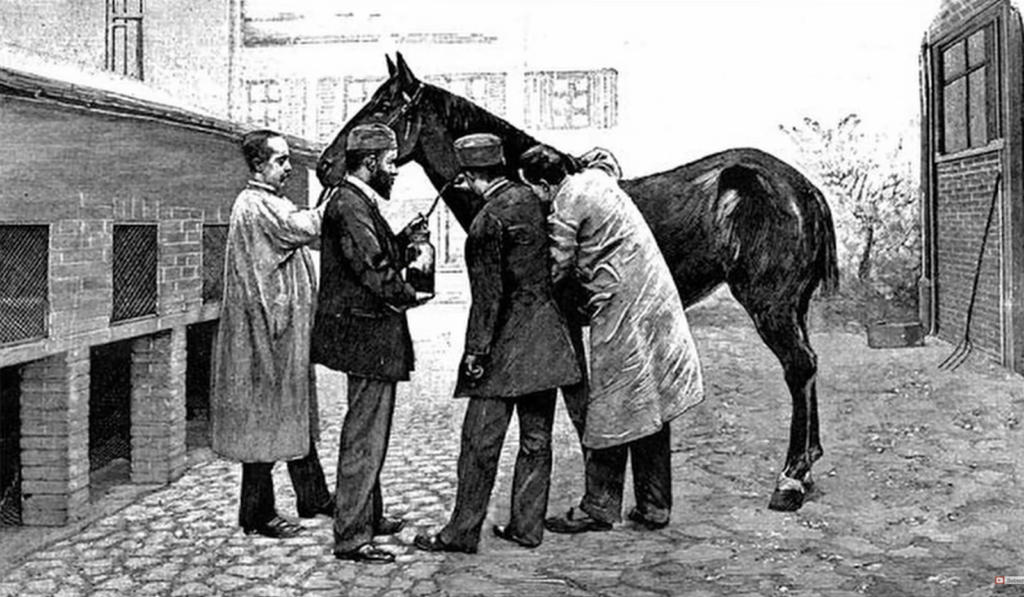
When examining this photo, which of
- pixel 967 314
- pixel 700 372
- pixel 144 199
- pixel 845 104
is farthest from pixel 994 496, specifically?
pixel 144 199

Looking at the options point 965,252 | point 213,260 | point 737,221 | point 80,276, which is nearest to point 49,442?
point 80,276

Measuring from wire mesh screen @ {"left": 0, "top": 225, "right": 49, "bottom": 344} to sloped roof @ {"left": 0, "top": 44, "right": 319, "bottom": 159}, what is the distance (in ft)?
1.61

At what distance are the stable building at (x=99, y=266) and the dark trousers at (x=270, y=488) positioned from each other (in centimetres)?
56

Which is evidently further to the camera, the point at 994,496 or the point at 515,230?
the point at 994,496

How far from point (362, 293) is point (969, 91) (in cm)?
273

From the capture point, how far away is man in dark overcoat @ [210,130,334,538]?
4.38 metres

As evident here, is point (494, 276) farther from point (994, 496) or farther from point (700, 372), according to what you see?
point (994, 496)

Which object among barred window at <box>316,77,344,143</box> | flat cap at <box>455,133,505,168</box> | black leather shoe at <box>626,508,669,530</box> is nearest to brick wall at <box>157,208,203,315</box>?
barred window at <box>316,77,344,143</box>

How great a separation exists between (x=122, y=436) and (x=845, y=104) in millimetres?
3401

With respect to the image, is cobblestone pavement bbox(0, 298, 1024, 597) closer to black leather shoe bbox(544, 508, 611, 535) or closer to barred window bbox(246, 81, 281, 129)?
black leather shoe bbox(544, 508, 611, 535)

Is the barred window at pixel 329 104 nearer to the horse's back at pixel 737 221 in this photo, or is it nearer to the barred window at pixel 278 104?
the barred window at pixel 278 104

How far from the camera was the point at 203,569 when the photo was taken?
415cm

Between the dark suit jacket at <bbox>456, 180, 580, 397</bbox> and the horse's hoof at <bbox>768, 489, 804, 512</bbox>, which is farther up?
the dark suit jacket at <bbox>456, 180, 580, 397</bbox>

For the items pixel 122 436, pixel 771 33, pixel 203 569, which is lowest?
pixel 203 569
